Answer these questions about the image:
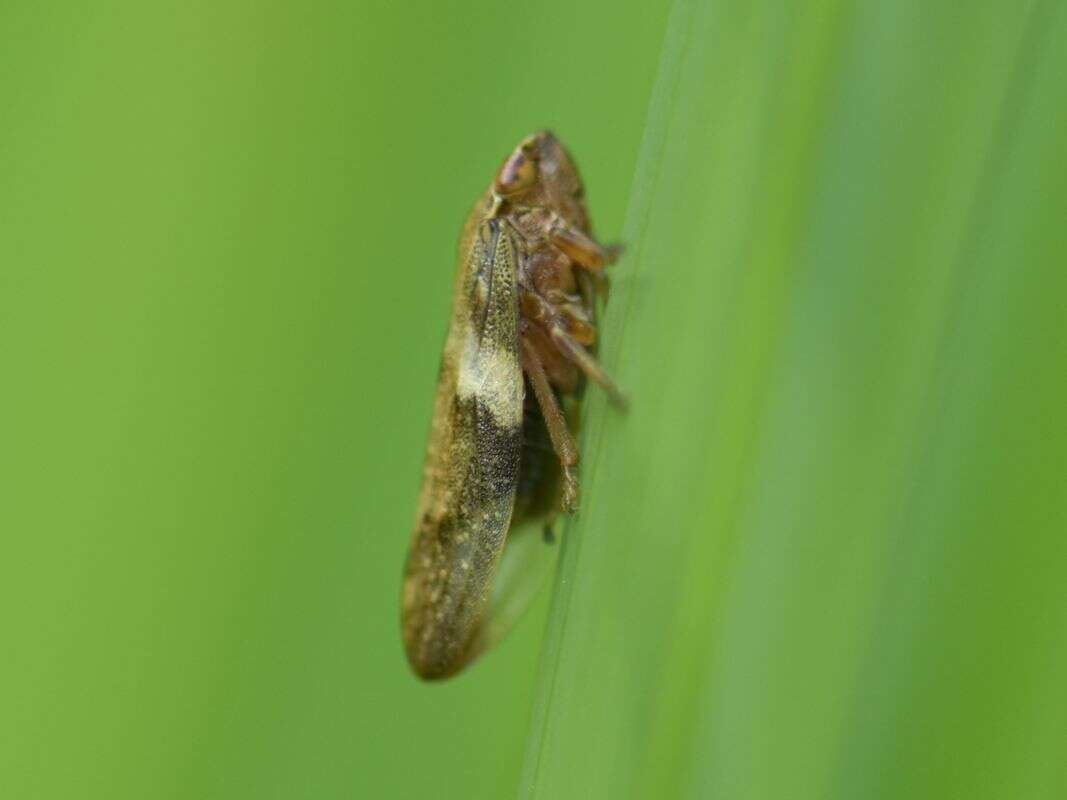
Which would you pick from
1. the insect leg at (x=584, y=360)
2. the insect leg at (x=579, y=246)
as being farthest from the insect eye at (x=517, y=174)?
the insect leg at (x=584, y=360)

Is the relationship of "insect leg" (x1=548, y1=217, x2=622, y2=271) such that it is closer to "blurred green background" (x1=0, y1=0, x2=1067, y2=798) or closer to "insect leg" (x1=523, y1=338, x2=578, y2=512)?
"blurred green background" (x1=0, y1=0, x2=1067, y2=798)

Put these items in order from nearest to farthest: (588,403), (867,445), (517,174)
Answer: (867,445)
(588,403)
(517,174)

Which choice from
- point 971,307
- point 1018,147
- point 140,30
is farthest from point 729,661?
point 140,30

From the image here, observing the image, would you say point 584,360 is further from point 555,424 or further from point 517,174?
point 517,174

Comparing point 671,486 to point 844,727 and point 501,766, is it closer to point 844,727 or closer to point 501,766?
point 844,727

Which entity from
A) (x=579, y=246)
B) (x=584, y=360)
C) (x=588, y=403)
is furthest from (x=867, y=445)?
(x=579, y=246)

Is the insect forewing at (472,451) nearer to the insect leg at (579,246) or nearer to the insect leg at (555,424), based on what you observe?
the insect leg at (555,424)
